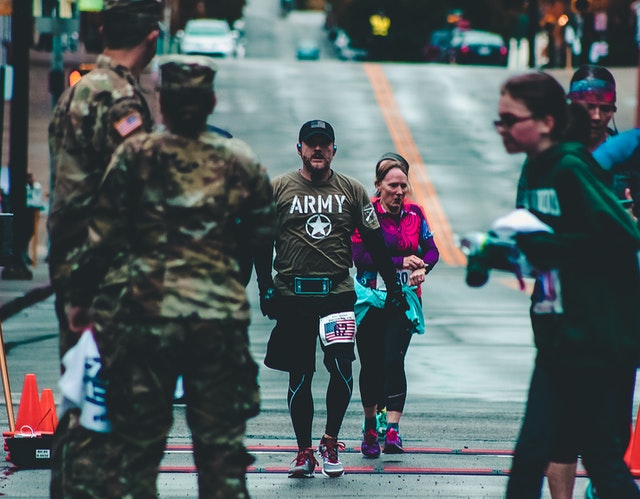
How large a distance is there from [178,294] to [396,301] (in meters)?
3.87

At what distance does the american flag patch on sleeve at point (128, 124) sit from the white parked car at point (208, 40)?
52.3 m

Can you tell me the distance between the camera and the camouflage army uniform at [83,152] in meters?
5.19

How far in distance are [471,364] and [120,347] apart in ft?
26.2

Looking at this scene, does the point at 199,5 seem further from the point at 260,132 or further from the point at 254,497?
the point at 254,497

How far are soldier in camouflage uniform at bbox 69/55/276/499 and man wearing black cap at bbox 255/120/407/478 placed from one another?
2.94 metres

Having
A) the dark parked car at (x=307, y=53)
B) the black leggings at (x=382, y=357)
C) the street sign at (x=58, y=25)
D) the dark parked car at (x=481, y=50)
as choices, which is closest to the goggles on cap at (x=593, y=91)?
the black leggings at (x=382, y=357)

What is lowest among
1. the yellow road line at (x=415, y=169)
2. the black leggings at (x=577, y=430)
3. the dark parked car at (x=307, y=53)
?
the dark parked car at (x=307, y=53)

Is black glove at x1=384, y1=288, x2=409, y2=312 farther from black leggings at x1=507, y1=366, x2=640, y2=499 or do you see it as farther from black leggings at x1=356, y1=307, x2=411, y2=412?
black leggings at x1=507, y1=366, x2=640, y2=499

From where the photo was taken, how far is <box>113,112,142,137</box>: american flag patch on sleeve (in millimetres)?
5086

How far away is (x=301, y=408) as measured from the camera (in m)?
7.71

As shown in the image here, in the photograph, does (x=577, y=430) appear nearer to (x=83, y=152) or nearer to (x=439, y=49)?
(x=83, y=152)

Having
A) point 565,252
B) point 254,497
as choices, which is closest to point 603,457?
point 565,252

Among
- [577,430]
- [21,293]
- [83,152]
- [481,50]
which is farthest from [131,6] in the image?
[481,50]

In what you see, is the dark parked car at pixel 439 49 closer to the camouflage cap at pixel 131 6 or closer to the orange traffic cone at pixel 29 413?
the orange traffic cone at pixel 29 413
